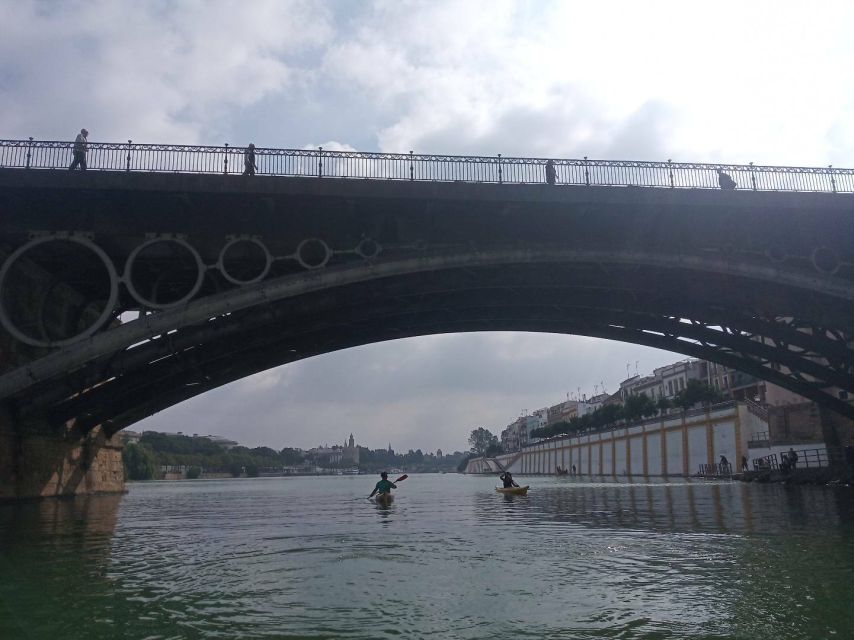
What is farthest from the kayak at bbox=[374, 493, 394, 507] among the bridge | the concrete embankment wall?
the concrete embankment wall

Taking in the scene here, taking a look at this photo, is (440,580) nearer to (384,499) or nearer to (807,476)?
(384,499)

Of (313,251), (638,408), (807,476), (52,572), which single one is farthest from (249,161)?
(638,408)

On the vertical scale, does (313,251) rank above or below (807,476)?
above

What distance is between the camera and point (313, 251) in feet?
75.9

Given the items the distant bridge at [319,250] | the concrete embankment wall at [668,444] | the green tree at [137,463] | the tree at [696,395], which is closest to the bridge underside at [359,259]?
the distant bridge at [319,250]

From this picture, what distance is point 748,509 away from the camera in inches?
834

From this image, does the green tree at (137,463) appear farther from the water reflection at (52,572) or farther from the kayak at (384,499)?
the water reflection at (52,572)

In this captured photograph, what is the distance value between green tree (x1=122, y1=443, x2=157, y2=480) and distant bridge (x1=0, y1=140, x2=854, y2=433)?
256ft

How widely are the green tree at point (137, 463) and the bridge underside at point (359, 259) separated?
257 feet

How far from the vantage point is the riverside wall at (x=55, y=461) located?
1040 inches

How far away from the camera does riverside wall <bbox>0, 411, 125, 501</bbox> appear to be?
26.4m

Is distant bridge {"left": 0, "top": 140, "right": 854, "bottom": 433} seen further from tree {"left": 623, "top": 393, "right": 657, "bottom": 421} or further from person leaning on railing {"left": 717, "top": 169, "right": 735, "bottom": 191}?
tree {"left": 623, "top": 393, "right": 657, "bottom": 421}

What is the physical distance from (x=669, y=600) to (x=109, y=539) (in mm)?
12537

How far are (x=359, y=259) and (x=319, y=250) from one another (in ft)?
4.50
